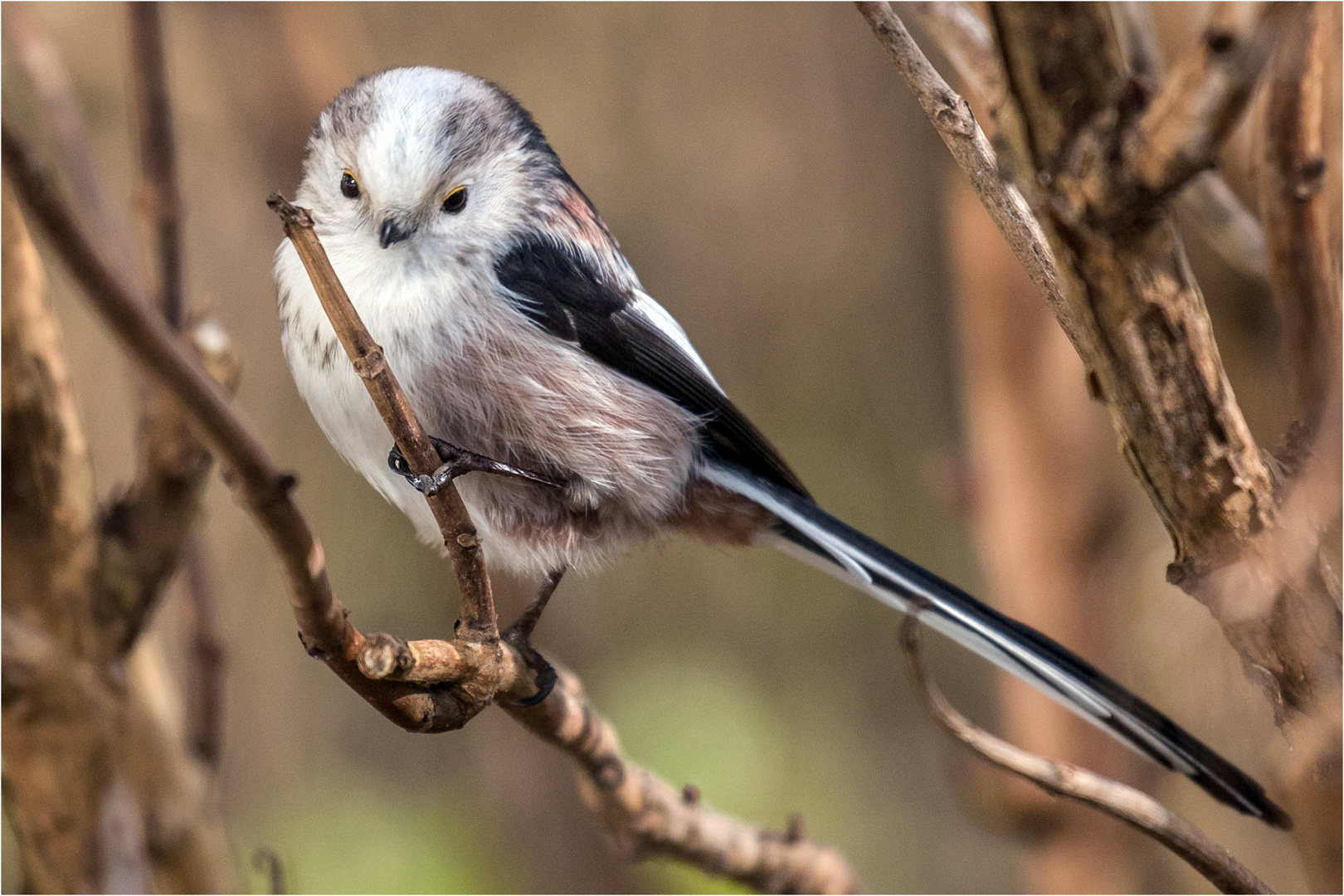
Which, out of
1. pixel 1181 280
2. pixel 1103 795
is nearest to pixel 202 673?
pixel 1103 795

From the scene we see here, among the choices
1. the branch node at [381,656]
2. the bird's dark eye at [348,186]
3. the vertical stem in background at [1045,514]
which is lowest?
the vertical stem in background at [1045,514]

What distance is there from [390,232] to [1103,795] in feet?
2.67

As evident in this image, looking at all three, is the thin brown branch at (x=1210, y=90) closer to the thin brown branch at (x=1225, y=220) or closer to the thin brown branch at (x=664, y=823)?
the thin brown branch at (x=1225, y=220)

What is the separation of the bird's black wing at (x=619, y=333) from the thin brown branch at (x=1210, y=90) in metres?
0.72

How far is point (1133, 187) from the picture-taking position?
22.6 inches

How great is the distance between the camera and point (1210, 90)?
0.54 meters

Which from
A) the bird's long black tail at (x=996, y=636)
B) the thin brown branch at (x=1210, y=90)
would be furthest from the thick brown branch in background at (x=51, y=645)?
the thin brown branch at (x=1210, y=90)

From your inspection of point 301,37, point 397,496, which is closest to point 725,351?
point 301,37

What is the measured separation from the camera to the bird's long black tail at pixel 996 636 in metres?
1.00

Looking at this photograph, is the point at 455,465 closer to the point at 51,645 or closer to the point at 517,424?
the point at 517,424

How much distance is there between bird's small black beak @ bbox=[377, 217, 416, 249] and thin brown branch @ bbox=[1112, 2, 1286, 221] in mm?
663

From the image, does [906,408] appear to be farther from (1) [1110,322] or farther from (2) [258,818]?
(1) [1110,322]

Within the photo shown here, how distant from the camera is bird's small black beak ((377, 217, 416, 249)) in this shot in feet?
3.19

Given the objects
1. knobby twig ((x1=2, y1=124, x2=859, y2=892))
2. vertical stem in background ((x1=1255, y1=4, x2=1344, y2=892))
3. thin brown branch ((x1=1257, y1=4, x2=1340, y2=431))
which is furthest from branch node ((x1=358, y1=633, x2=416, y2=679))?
thin brown branch ((x1=1257, y1=4, x2=1340, y2=431))
